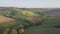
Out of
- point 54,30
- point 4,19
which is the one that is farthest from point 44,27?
point 4,19

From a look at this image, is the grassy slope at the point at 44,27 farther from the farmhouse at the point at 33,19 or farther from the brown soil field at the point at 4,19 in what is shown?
the brown soil field at the point at 4,19

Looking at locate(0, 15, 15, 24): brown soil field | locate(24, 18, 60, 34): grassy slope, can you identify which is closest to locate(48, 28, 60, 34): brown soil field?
locate(24, 18, 60, 34): grassy slope

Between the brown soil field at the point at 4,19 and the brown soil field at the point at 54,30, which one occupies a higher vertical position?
the brown soil field at the point at 4,19

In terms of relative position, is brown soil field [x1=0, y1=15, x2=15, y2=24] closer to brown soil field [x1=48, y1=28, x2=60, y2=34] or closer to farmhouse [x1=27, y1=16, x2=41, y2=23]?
farmhouse [x1=27, y1=16, x2=41, y2=23]

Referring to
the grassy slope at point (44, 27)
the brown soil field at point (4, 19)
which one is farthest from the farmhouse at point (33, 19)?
the brown soil field at point (4, 19)

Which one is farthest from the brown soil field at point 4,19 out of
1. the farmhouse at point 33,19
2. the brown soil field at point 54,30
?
the brown soil field at point 54,30

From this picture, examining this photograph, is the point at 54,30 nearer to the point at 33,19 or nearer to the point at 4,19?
the point at 33,19

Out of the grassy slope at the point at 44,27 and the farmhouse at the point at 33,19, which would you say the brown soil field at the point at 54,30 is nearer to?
the grassy slope at the point at 44,27

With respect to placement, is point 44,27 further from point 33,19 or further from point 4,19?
point 4,19

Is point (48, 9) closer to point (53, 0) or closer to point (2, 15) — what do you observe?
point (53, 0)

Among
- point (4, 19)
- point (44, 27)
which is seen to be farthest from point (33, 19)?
point (4, 19)

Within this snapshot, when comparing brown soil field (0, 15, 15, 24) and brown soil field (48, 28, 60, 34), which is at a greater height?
brown soil field (0, 15, 15, 24)
